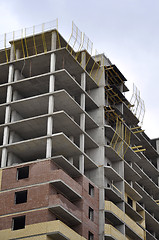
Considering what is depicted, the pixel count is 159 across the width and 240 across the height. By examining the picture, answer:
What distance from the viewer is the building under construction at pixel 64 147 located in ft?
206

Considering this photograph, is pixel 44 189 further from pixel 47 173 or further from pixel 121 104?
pixel 121 104

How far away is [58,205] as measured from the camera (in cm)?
6084

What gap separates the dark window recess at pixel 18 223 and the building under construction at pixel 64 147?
11 cm

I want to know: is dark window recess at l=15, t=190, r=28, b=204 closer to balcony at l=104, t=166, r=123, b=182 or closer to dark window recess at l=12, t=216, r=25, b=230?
dark window recess at l=12, t=216, r=25, b=230

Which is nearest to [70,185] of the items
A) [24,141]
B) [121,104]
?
[24,141]

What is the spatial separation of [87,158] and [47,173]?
30.1ft

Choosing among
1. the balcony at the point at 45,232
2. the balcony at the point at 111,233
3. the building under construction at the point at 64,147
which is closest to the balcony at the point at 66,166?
the building under construction at the point at 64,147

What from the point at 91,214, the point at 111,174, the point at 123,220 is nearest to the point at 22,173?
the point at 91,214

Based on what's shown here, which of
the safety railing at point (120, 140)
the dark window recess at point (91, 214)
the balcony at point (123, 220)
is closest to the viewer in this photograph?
the dark window recess at point (91, 214)

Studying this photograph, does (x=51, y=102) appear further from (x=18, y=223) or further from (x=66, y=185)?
(x=18, y=223)

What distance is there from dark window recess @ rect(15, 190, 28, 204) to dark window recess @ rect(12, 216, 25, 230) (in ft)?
10.2

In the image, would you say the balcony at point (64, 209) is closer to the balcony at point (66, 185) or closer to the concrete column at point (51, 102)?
the balcony at point (66, 185)

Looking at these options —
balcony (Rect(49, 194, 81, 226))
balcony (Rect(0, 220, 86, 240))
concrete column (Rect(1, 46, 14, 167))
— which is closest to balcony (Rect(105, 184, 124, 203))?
balcony (Rect(49, 194, 81, 226))

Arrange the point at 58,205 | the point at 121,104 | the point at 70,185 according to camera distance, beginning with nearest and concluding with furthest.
Answer: the point at 58,205, the point at 70,185, the point at 121,104
